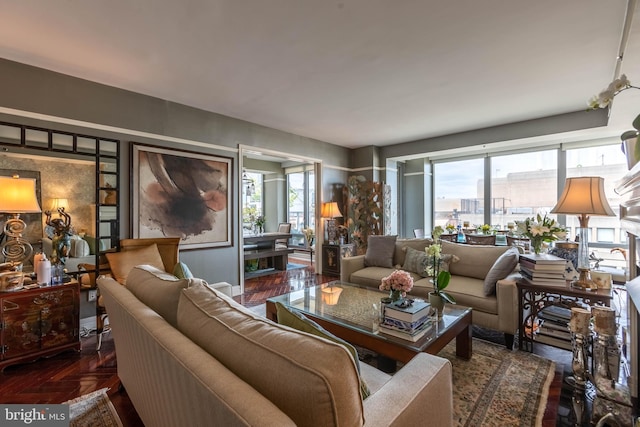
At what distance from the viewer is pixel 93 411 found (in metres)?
1.82

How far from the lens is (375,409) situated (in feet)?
→ 3.08

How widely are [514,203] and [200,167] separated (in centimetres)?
612

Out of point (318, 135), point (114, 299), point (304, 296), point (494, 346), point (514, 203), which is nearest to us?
point (114, 299)

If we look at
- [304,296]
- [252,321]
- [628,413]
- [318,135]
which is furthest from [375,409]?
[318,135]

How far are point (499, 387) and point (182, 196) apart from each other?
387cm

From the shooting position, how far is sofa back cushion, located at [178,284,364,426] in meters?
0.72

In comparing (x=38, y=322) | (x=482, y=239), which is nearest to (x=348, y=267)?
(x=482, y=239)

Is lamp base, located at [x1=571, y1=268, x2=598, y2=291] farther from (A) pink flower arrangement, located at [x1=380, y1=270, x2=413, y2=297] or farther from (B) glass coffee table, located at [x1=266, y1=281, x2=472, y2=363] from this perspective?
(A) pink flower arrangement, located at [x1=380, y1=270, x2=413, y2=297]

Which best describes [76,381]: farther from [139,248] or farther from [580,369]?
[580,369]

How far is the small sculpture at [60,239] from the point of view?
2.71 meters

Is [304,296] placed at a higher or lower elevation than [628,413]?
higher

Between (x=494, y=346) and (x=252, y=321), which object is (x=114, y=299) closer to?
(x=252, y=321)

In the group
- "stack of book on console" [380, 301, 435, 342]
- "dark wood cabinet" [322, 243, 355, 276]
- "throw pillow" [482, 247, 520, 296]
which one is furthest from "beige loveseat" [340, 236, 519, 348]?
"dark wood cabinet" [322, 243, 355, 276]

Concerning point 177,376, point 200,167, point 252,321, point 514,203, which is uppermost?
point 200,167
